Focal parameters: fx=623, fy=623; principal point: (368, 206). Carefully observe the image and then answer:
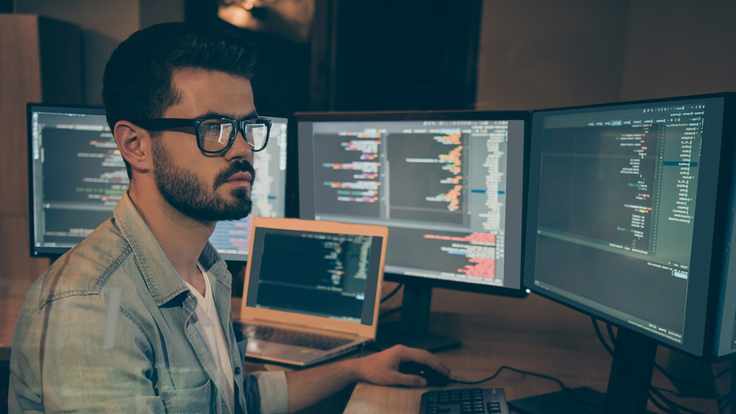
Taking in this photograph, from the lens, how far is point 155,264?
3.05 ft

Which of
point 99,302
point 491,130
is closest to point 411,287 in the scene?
point 491,130

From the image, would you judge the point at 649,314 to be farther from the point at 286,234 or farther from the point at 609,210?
the point at 286,234

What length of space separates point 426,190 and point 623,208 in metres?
0.51

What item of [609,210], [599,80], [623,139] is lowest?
[609,210]

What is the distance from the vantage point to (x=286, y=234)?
4.87 feet

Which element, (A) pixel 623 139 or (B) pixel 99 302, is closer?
(B) pixel 99 302

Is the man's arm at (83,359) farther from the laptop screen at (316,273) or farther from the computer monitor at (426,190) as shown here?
the computer monitor at (426,190)

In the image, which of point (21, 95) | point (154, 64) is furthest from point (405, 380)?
point (21, 95)

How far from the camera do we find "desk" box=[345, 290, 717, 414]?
1161mm

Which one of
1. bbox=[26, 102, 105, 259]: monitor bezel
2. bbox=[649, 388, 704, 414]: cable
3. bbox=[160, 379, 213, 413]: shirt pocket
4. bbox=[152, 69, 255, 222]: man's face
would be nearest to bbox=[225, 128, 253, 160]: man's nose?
bbox=[152, 69, 255, 222]: man's face

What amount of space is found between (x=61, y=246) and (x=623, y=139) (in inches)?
54.7

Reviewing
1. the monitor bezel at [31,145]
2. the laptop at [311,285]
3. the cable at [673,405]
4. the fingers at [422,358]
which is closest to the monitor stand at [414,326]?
the laptop at [311,285]

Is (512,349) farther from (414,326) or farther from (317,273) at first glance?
(317,273)

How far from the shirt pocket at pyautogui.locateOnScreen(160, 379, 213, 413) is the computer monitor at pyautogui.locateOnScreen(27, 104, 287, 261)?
2.34ft
